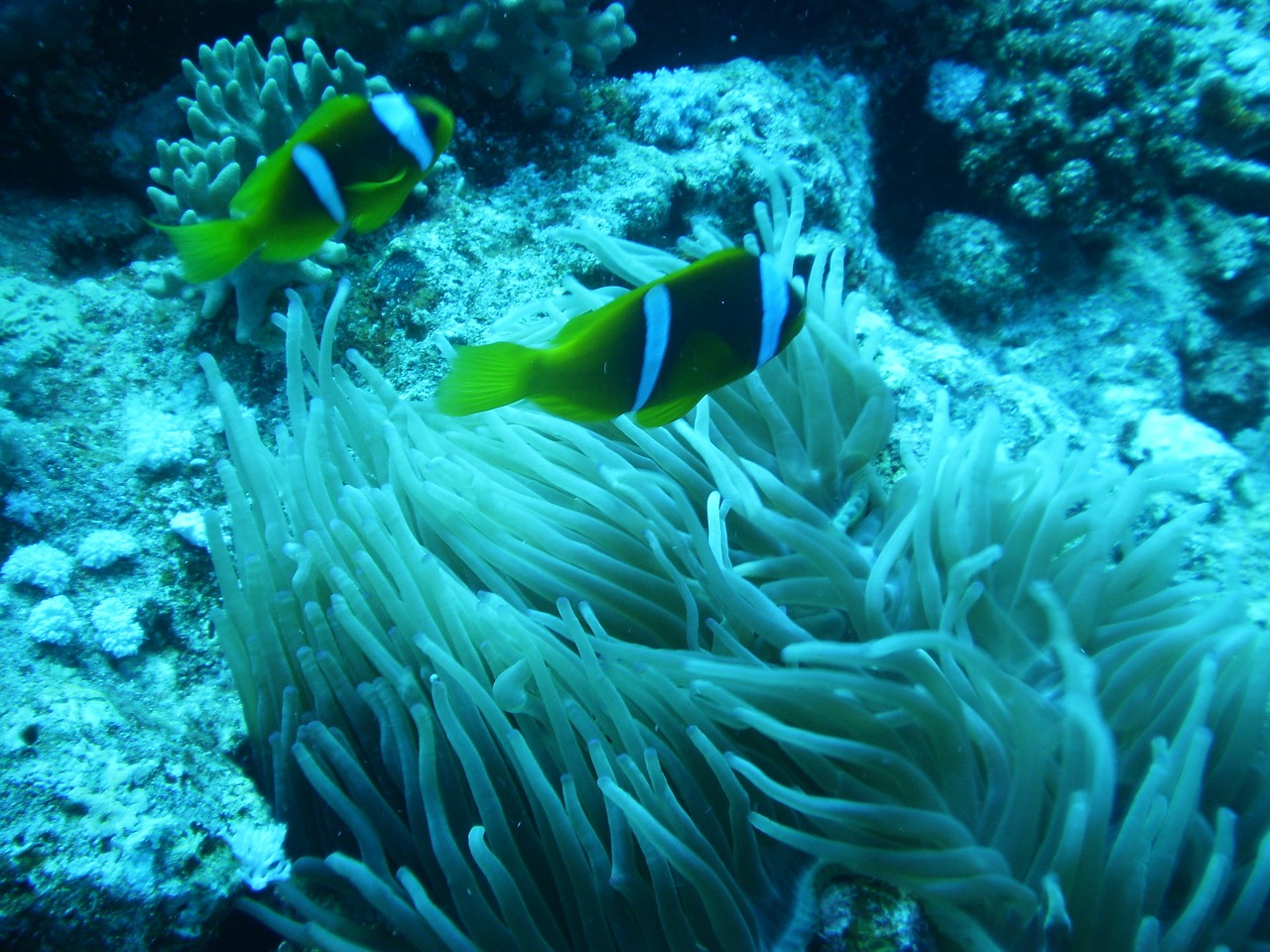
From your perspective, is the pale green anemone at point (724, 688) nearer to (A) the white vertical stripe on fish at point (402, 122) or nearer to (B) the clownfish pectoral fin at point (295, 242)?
(B) the clownfish pectoral fin at point (295, 242)

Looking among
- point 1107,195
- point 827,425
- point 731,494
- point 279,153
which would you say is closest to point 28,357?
point 279,153

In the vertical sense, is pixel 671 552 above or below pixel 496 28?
below

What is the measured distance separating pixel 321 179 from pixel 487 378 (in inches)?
27.2

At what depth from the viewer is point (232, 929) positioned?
1599 mm

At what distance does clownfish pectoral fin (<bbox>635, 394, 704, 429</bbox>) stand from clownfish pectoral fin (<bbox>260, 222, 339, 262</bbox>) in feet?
2.94

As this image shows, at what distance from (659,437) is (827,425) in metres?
0.44

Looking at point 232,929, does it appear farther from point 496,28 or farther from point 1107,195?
point 1107,195

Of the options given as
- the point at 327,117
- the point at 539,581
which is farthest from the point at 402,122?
the point at 539,581

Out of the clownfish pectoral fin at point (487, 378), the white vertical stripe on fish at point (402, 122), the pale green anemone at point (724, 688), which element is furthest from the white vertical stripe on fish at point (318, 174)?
the clownfish pectoral fin at point (487, 378)

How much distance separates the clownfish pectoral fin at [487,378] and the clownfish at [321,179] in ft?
1.97

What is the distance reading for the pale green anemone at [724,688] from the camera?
1.30 m

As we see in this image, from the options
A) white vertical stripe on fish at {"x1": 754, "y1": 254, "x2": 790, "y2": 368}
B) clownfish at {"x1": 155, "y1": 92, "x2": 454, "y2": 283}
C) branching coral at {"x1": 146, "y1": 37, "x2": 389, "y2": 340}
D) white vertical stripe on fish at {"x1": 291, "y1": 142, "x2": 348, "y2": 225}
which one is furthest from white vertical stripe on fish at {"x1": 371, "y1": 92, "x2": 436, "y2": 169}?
white vertical stripe on fish at {"x1": 754, "y1": 254, "x2": 790, "y2": 368}

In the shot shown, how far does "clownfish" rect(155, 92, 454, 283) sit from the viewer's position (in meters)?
1.69

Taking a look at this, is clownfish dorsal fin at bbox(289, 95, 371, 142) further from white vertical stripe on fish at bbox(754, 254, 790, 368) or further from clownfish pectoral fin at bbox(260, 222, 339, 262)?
white vertical stripe on fish at bbox(754, 254, 790, 368)
